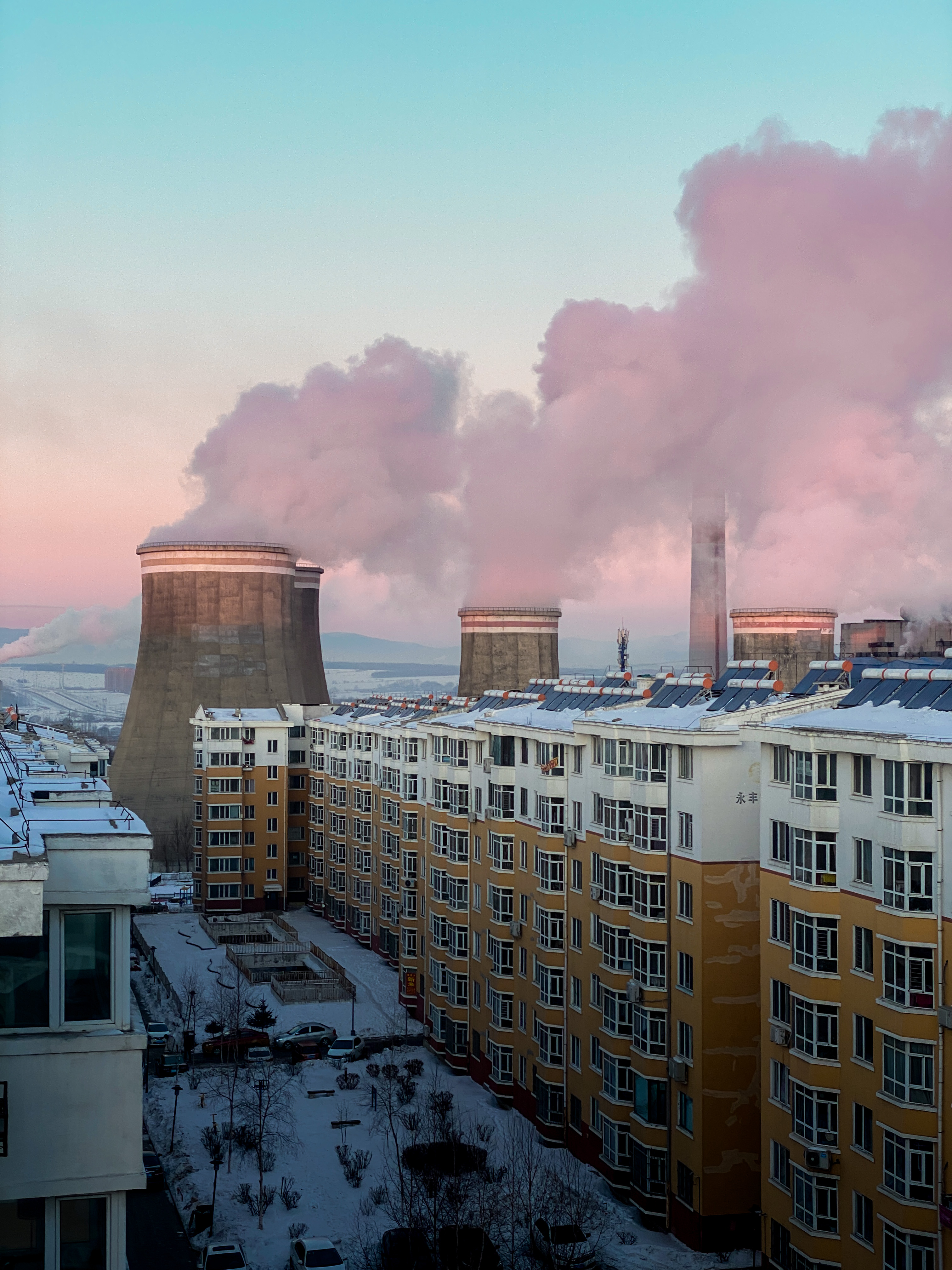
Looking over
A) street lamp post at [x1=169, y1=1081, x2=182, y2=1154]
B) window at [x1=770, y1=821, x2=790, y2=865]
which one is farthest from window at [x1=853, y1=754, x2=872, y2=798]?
street lamp post at [x1=169, y1=1081, x2=182, y2=1154]

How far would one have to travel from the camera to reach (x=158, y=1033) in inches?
1359

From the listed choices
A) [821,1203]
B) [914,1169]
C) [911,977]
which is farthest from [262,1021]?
[911,977]

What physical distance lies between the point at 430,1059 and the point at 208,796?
2243cm

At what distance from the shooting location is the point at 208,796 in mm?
52625

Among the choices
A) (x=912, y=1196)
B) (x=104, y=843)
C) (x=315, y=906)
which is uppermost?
(x=104, y=843)

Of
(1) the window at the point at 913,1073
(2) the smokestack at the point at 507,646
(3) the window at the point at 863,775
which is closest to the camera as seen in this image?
(1) the window at the point at 913,1073

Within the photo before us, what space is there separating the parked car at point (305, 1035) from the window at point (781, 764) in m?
19.5

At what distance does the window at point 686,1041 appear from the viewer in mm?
21172

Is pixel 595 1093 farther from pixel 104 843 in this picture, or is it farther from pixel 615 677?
pixel 104 843

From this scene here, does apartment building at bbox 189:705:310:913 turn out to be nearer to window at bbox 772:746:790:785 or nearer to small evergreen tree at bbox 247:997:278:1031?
small evergreen tree at bbox 247:997:278:1031

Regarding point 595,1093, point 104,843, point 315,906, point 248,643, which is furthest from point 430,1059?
point 248,643

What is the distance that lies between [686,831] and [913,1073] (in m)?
6.32

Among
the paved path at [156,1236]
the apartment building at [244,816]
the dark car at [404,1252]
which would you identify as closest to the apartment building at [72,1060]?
the dark car at [404,1252]

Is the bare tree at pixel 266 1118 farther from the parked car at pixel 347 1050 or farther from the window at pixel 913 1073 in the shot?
Result: the window at pixel 913 1073
